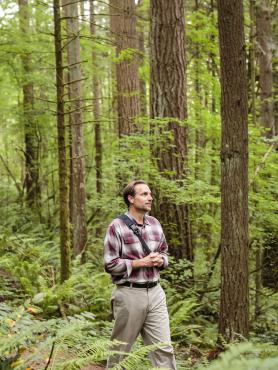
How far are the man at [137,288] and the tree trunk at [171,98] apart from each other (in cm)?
417

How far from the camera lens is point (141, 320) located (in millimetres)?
4805

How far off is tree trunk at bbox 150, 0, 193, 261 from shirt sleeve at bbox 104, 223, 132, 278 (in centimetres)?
428

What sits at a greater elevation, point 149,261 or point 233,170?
point 233,170

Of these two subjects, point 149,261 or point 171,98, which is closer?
point 149,261

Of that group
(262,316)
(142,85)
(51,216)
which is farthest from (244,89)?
(142,85)

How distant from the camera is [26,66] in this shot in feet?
42.2

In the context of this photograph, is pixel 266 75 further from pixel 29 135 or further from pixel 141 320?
pixel 141 320

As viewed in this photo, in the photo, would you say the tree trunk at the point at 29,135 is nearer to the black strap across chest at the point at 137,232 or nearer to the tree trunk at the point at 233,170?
the tree trunk at the point at 233,170

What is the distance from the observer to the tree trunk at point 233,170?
5.72m

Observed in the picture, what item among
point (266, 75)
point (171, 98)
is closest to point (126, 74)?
point (171, 98)

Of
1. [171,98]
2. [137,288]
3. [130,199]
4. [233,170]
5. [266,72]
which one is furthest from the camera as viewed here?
[266,72]

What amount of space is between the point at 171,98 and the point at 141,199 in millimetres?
4872

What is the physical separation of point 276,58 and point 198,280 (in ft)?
24.3

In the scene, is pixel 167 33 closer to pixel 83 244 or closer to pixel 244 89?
pixel 244 89
